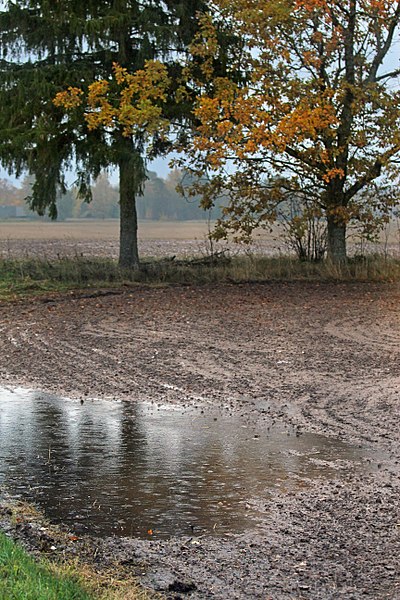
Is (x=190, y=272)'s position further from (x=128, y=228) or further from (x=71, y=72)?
(x=71, y=72)

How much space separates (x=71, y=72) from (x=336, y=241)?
777 centimetres

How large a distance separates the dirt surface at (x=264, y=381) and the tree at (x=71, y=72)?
13.7ft

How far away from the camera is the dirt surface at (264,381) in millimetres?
5523

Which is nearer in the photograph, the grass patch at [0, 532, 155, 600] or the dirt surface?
the grass patch at [0, 532, 155, 600]

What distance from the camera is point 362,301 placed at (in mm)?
18781

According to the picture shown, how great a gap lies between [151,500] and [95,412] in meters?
2.87

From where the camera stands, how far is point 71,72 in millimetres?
22562

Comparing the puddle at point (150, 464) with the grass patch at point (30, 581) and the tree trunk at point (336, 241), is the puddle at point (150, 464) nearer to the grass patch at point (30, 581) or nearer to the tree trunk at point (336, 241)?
the grass patch at point (30, 581)

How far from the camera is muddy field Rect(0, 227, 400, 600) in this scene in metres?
5.53

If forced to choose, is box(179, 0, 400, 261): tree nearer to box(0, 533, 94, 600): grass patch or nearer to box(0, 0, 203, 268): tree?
box(0, 0, 203, 268): tree

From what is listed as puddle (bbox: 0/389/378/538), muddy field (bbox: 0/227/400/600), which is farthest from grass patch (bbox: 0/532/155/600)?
puddle (bbox: 0/389/378/538)

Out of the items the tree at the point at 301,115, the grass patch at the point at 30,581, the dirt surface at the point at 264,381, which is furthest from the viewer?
the tree at the point at 301,115

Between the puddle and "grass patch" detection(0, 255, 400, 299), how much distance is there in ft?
40.4

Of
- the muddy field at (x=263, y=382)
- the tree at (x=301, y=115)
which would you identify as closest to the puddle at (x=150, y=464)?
the muddy field at (x=263, y=382)
